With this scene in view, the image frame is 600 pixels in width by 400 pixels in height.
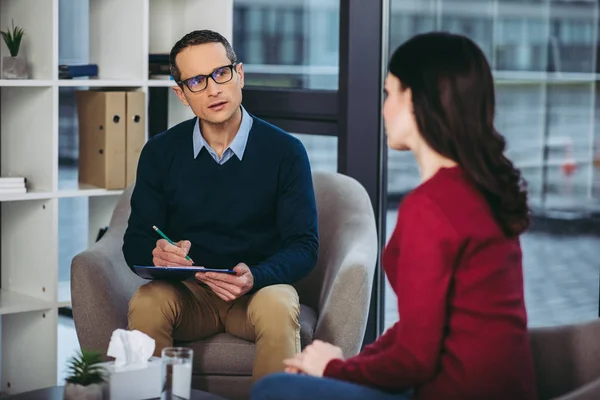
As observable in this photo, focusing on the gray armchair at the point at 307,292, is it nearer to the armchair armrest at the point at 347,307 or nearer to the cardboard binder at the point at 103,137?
the armchair armrest at the point at 347,307

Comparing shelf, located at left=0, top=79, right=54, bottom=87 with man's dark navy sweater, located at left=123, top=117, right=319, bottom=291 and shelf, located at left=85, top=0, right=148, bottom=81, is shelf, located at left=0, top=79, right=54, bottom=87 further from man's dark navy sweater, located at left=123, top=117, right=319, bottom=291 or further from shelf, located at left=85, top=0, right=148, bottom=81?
man's dark navy sweater, located at left=123, top=117, right=319, bottom=291

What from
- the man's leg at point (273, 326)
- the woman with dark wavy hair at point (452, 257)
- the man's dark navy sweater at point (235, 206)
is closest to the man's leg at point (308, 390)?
the woman with dark wavy hair at point (452, 257)

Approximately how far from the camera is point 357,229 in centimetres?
295

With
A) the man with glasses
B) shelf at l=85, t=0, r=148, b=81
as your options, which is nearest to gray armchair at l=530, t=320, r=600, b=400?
the man with glasses

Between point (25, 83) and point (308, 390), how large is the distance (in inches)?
75.7

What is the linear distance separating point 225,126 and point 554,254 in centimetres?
217

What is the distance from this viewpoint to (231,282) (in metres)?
2.55

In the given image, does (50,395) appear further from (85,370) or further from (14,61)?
(14,61)

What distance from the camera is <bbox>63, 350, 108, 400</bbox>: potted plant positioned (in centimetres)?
197

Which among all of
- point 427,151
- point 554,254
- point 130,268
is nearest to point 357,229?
point 130,268

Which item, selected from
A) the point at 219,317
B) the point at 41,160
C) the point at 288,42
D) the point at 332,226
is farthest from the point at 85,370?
the point at 288,42


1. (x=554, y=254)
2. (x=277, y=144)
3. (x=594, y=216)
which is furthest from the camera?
(x=554, y=254)

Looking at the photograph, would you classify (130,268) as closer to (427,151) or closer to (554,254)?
(427,151)

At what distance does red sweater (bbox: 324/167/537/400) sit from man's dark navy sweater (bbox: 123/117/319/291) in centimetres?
105
